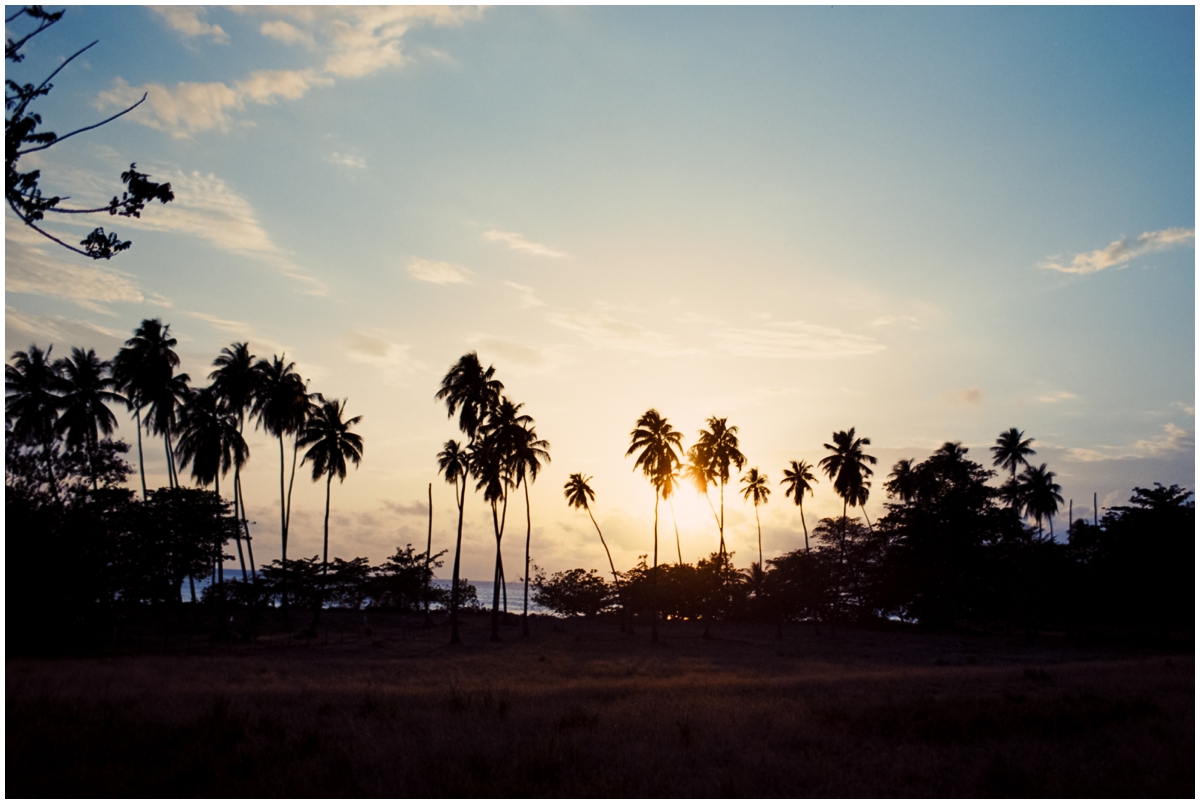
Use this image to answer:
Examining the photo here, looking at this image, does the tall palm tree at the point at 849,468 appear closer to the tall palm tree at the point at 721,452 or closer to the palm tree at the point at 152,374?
the tall palm tree at the point at 721,452

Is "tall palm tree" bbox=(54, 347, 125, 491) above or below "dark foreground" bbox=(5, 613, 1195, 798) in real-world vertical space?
above

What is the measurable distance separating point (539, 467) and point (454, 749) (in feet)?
143

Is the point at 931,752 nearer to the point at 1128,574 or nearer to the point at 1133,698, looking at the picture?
the point at 1133,698

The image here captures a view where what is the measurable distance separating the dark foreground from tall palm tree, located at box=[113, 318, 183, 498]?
26.8 m

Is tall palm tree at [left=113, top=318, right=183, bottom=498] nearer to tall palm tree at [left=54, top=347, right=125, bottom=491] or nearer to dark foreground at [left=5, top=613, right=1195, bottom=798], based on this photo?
tall palm tree at [left=54, top=347, right=125, bottom=491]

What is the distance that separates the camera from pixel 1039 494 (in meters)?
84.3

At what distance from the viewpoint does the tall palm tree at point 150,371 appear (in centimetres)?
5078

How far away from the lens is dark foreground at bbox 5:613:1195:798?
13.5 m

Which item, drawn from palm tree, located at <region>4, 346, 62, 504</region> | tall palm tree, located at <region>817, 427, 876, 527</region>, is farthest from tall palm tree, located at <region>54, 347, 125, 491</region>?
tall palm tree, located at <region>817, 427, 876, 527</region>

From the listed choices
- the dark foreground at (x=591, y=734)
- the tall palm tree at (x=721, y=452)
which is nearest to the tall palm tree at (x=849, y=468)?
the tall palm tree at (x=721, y=452)

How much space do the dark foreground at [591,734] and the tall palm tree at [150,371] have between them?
2680cm

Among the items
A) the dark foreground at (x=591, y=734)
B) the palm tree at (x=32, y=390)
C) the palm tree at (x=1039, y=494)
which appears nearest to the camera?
the dark foreground at (x=591, y=734)

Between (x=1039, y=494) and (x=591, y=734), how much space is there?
275 ft

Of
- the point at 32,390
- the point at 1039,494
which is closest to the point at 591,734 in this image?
the point at 32,390
